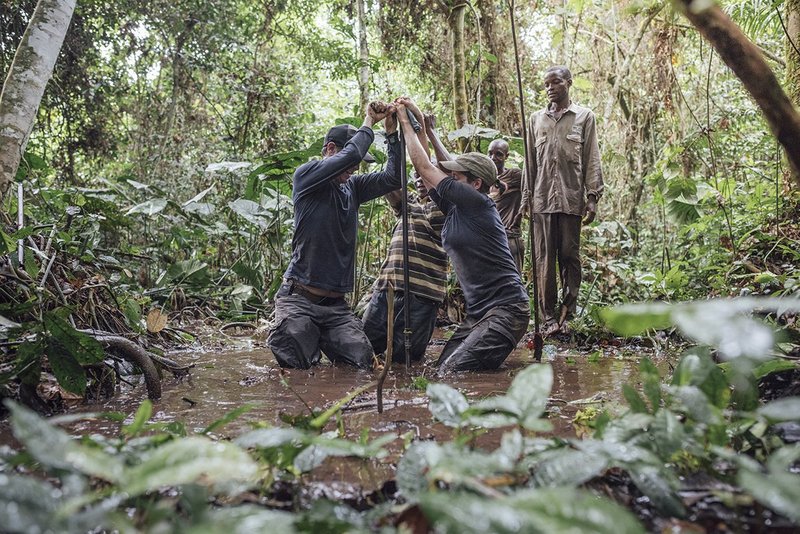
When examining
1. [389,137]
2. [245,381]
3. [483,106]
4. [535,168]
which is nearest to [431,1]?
[483,106]

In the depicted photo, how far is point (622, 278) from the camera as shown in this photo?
19.3 ft

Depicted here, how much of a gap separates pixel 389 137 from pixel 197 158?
593 centimetres

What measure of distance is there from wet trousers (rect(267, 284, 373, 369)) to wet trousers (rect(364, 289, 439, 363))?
7.6 inches

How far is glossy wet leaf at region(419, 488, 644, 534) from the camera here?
72 centimetres

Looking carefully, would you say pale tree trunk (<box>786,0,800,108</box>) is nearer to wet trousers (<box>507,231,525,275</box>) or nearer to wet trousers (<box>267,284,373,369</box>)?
wet trousers (<box>507,231,525,275</box>)

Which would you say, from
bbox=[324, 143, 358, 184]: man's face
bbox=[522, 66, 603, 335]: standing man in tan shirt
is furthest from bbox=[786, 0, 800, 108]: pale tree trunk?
bbox=[324, 143, 358, 184]: man's face

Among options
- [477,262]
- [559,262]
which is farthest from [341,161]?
[559,262]

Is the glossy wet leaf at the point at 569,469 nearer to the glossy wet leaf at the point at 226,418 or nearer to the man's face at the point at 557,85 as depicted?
the glossy wet leaf at the point at 226,418

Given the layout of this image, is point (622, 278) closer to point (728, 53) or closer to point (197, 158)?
point (728, 53)

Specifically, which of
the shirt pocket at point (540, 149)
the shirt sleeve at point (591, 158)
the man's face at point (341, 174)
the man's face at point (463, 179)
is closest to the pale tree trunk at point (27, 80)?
the man's face at point (341, 174)

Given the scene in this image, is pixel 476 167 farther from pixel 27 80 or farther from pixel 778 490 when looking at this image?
pixel 778 490

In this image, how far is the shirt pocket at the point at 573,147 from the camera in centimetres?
499

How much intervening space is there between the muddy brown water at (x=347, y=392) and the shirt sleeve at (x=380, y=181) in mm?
1298

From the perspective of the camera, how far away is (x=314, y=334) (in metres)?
4.05
